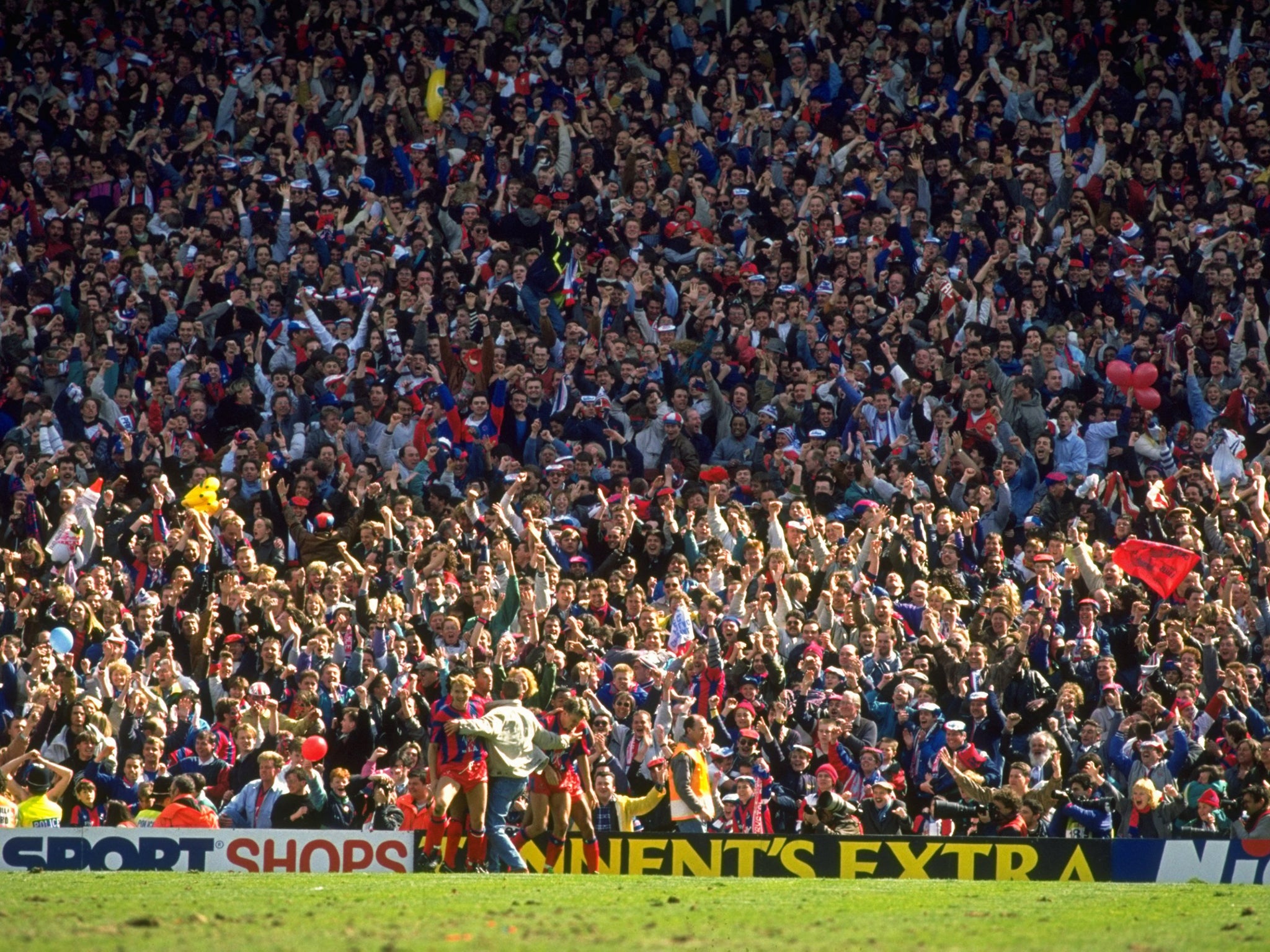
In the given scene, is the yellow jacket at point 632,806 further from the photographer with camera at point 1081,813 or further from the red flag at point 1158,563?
the red flag at point 1158,563

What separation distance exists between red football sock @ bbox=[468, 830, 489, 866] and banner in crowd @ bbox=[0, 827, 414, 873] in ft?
1.73

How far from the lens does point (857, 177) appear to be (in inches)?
997

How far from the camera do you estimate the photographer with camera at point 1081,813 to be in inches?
572

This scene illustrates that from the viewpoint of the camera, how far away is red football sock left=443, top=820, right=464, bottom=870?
46.2ft

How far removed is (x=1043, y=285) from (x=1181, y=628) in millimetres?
7804

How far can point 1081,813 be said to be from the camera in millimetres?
14562

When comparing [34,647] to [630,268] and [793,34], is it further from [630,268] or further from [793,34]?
[793,34]

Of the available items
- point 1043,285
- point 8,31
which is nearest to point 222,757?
point 1043,285

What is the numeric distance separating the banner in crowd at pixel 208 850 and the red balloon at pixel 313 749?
1.19m

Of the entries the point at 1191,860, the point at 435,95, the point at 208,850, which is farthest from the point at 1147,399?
the point at 208,850

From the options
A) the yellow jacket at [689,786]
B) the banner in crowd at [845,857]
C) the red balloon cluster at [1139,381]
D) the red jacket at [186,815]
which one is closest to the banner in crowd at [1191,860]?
the banner in crowd at [845,857]

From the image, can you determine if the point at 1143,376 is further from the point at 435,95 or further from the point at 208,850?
the point at 208,850

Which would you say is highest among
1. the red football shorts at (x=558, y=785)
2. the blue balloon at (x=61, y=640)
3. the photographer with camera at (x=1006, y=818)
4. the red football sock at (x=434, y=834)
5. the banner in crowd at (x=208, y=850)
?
the blue balloon at (x=61, y=640)

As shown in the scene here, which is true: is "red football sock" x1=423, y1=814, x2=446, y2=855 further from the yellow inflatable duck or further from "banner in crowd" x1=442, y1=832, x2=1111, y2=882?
the yellow inflatable duck
